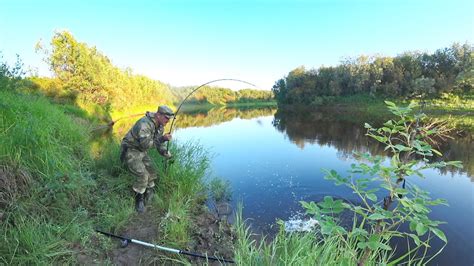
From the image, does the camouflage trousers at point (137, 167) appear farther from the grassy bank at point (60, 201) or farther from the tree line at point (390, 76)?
the tree line at point (390, 76)

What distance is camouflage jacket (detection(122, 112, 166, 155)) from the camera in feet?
16.1

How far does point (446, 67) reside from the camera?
4338 centimetres

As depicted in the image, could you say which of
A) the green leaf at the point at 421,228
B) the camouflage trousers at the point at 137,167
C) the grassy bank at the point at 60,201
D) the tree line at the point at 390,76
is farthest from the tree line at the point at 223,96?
the green leaf at the point at 421,228

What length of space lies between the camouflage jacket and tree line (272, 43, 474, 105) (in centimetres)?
3562

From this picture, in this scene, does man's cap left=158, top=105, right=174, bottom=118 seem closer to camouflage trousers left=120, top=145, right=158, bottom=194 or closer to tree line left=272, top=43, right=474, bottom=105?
camouflage trousers left=120, top=145, right=158, bottom=194

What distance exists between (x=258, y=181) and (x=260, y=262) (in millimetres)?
6887

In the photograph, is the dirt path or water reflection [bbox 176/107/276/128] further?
water reflection [bbox 176/107/276/128]

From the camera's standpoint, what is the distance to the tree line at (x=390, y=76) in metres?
40.3

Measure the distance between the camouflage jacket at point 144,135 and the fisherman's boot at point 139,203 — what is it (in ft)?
2.98

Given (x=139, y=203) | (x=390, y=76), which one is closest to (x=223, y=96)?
(x=390, y=76)

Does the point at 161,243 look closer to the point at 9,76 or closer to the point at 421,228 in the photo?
the point at 421,228

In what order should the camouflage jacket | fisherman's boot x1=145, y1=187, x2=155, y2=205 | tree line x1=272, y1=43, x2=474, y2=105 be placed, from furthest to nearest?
1. tree line x1=272, y1=43, x2=474, y2=105
2. fisherman's boot x1=145, y1=187, x2=155, y2=205
3. the camouflage jacket

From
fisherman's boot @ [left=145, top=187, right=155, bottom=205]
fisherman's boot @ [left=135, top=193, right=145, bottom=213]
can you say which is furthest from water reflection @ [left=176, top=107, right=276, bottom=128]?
fisherman's boot @ [left=135, top=193, right=145, bottom=213]

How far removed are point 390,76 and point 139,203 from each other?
53421 millimetres
